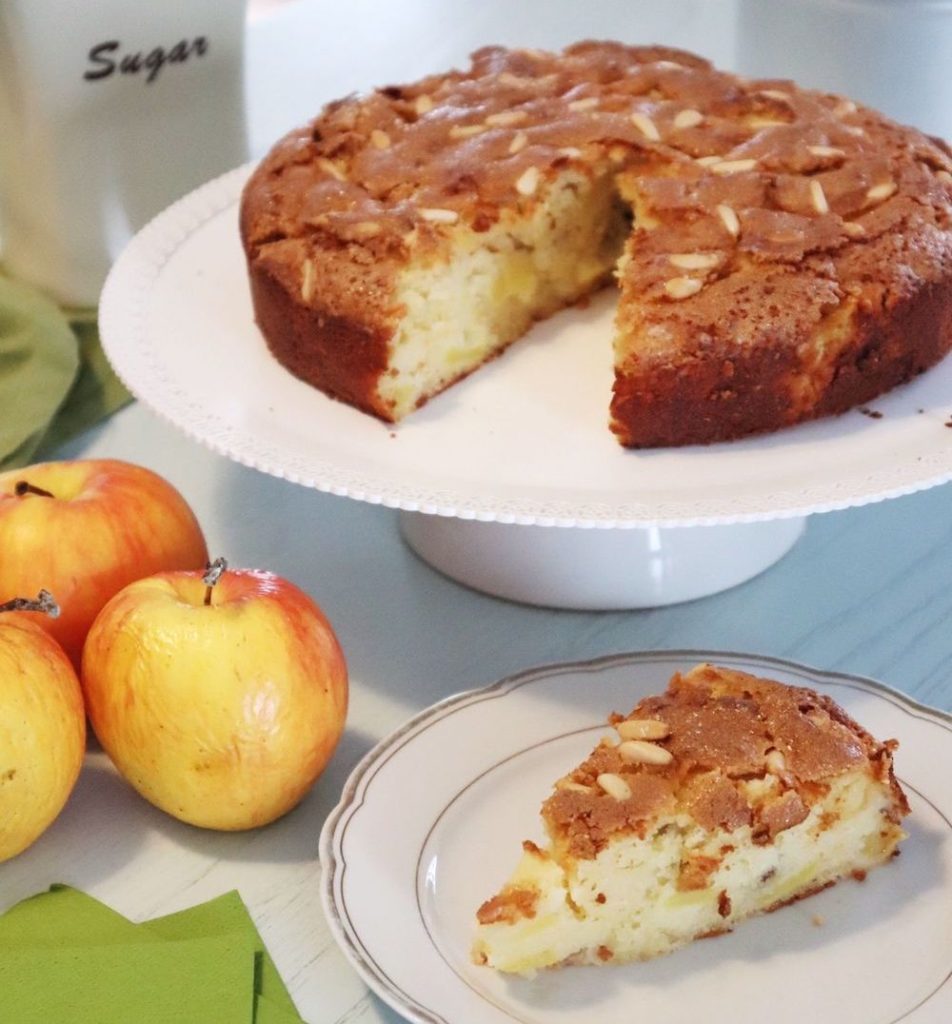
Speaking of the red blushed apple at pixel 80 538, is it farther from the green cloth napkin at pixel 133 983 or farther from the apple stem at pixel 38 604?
the green cloth napkin at pixel 133 983

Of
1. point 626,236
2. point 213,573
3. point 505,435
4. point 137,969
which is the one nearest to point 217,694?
point 213,573

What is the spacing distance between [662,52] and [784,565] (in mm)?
786

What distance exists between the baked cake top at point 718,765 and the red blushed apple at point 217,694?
0.85 feet

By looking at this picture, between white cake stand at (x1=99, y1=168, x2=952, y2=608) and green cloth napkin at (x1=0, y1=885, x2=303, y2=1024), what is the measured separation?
441mm

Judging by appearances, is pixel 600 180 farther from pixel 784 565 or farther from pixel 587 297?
pixel 784 565

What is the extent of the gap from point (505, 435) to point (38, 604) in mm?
539

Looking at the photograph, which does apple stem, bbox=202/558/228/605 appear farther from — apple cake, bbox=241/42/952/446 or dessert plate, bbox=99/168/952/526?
apple cake, bbox=241/42/952/446

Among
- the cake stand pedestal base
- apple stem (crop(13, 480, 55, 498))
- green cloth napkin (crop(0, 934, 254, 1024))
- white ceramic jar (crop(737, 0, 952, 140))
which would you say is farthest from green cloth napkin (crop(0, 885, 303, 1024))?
white ceramic jar (crop(737, 0, 952, 140))

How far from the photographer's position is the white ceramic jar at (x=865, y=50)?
2.16 metres

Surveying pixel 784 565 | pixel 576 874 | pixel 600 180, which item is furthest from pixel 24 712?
pixel 600 180

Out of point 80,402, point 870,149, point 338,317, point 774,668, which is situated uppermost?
point 870,149

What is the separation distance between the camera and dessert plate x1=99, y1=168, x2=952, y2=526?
1.43 metres

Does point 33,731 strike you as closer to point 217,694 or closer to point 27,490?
point 217,694

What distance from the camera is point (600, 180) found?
1.95 meters
